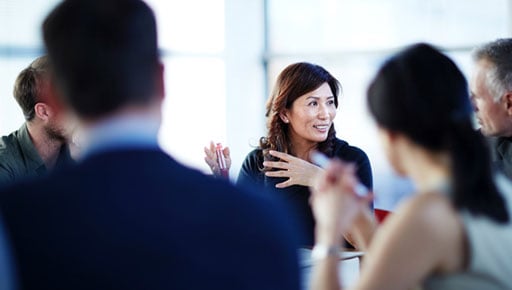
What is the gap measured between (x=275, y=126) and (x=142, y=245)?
9.05ft

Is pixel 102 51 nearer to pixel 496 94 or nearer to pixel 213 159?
pixel 496 94

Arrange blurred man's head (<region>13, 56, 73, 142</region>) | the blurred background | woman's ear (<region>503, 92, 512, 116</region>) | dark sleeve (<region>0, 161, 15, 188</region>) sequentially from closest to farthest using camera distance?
1. woman's ear (<region>503, 92, 512, 116</region>)
2. dark sleeve (<region>0, 161, 15, 188</region>)
3. blurred man's head (<region>13, 56, 73, 142</region>)
4. the blurred background

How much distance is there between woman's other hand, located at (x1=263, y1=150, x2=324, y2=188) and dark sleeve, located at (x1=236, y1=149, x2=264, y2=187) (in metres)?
0.12

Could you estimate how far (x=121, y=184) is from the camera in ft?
3.32

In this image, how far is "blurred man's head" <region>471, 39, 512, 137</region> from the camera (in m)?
2.76

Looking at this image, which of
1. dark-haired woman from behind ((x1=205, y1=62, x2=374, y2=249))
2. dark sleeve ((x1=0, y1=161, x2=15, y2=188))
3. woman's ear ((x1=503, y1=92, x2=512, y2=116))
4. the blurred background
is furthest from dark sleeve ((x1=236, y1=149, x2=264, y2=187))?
the blurred background

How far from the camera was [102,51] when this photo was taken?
106cm

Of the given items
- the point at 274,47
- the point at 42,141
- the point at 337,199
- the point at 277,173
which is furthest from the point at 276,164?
the point at 274,47

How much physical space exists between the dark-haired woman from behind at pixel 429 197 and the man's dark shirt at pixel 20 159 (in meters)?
2.13

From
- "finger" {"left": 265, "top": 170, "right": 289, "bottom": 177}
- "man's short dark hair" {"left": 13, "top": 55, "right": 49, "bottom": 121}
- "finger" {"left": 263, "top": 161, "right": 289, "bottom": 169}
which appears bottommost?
"finger" {"left": 265, "top": 170, "right": 289, "bottom": 177}

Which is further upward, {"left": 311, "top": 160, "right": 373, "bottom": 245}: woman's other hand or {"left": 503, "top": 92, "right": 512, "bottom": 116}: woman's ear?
{"left": 503, "top": 92, "right": 512, "bottom": 116}: woman's ear

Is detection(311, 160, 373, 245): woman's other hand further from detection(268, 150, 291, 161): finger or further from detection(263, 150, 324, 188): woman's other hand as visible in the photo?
detection(268, 150, 291, 161): finger

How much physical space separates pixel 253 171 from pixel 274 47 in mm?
2891

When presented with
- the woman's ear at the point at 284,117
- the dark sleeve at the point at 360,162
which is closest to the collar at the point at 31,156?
the woman's ear at the point at 284,117
